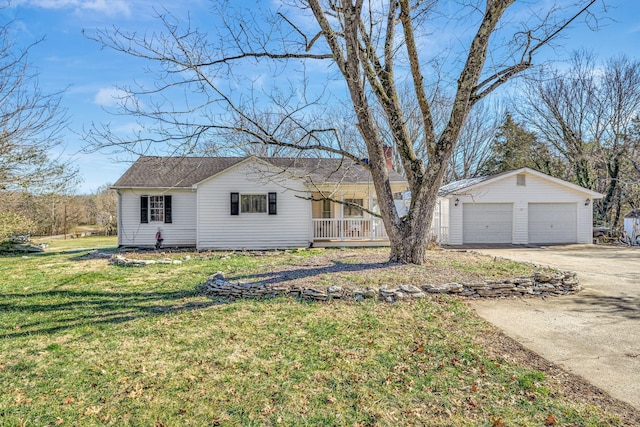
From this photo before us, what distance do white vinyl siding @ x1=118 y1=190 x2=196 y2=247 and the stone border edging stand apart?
861 cm

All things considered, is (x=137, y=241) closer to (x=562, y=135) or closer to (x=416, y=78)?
(x=416, y=78)

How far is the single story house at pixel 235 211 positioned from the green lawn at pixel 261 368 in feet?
26.4

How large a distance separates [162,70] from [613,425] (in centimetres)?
800

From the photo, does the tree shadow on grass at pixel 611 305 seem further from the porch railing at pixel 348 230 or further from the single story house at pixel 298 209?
the porch railing at pixel 348 230

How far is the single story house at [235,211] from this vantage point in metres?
14.1

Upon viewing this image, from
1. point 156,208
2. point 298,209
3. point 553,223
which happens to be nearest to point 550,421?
point 298,209

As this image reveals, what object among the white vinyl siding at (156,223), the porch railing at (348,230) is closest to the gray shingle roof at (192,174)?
the white vinyl siding at (156,223)

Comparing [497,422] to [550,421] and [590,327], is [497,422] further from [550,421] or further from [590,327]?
[590,327]

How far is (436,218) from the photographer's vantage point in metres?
17.1

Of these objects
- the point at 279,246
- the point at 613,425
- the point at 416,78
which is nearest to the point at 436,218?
the point at 279,246

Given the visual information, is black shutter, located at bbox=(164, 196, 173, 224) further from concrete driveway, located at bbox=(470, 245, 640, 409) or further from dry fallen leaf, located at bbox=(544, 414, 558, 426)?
dry fallen leaf, located at bbox=(544, 414, 558, 426)

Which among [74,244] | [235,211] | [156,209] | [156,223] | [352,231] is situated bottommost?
[74,244]

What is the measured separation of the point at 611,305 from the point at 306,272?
5.58m

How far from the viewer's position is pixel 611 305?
19.6 feet
